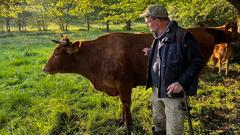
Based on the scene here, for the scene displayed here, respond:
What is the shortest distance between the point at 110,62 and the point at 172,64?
3.21 meters

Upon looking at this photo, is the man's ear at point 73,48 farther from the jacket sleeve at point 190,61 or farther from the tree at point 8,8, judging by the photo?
the tree at point 8,8

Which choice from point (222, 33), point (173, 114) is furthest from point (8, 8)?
point (173, 114)

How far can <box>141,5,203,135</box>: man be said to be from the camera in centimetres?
488

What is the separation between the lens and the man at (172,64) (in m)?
4.88

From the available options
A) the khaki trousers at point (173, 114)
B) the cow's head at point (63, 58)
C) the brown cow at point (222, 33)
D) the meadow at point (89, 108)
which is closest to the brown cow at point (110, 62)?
the cow's head at point (63, 58)

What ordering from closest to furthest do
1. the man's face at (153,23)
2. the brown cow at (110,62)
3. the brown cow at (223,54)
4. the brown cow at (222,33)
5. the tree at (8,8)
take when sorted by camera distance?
the man's face at (153,23) → the brown cow at (110,62) → the brown cow at (222,33) → the brown cow at (223,54) → the tree at (8,8)

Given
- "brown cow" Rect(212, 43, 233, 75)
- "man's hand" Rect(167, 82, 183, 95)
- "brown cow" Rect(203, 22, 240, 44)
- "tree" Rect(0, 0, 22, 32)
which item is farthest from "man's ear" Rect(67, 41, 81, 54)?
"tree" Rect(0, 0, 22, 32)

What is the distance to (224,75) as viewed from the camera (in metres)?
12.5

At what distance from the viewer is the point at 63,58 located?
821 cm

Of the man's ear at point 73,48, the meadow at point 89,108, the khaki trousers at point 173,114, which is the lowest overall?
the meadow at point 89,108

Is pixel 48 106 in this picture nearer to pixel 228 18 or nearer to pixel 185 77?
pixel 185 77

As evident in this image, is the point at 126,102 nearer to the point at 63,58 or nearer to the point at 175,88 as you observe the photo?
the point at 63,58

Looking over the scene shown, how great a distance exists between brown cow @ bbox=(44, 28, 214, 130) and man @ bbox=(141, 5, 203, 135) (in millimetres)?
2654

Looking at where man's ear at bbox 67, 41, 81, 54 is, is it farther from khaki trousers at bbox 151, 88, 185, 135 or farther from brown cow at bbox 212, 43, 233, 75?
brown cow at bbox 212, 43, 233, 75
